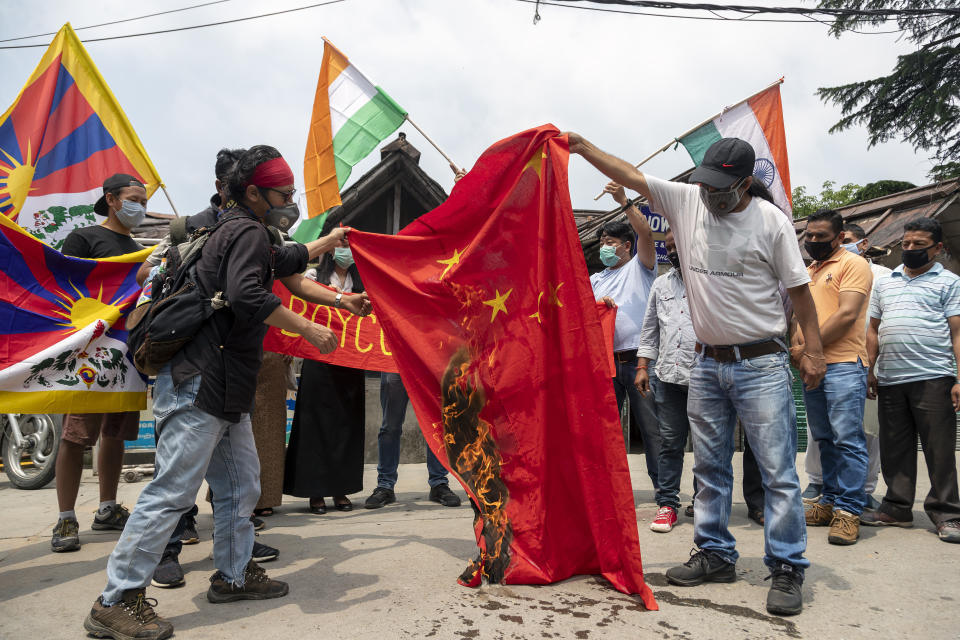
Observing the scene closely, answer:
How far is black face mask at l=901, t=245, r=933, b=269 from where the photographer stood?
456cm

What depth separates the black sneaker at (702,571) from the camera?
315cm

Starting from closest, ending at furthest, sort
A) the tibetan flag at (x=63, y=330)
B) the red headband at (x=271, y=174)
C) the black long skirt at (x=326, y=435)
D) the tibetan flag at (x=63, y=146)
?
the red headband at (x=271, y=174) < the tibetan flag at (x=63, y=330) < the tibetan flag at (x=63, y=146) < the black long skirt at (x=326, y=435)

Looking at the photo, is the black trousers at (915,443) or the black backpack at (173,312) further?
the black trousers at (915,443)

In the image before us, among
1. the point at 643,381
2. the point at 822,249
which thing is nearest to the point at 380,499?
the point at 643,381

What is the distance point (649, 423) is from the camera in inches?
196

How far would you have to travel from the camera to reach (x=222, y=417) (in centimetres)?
278

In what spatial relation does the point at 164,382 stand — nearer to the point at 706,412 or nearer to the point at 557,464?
the point at 557,464

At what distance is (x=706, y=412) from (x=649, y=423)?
1729 mm

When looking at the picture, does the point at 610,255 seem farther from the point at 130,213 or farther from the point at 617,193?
the point at 130,213

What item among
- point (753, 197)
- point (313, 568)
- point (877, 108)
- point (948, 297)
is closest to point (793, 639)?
point (753, 197)

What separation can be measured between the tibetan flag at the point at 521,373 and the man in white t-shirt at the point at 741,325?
40cm

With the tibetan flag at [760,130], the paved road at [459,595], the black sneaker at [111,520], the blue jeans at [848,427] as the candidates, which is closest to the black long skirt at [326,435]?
the paved road at [459,595]

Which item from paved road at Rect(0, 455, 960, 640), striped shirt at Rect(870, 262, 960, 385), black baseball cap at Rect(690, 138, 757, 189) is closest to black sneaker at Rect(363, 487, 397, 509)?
paved road at Rect(0, 455, 960, 640)

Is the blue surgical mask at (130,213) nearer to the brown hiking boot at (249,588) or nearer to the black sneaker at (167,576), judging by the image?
the black sneaker at (167,576)
